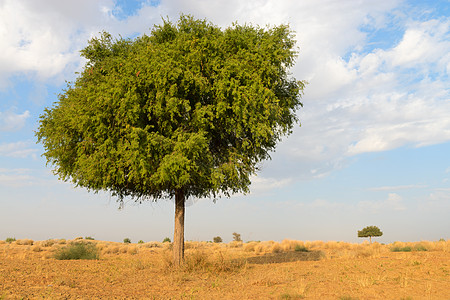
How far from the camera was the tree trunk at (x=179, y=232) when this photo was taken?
16734mm

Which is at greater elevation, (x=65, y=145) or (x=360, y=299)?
(x=65, y=145)

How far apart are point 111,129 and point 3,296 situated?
724cm

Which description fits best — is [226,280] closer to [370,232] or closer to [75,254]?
[75,254]

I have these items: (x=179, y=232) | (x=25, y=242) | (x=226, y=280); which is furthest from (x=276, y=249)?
(x=25, y=242)

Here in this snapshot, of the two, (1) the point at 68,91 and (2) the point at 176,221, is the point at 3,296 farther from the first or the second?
(1) the point at 68,91

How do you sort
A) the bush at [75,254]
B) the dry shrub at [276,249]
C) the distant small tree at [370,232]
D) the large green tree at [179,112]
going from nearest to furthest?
the large green tree at [179,112] → the bush at [75,254] → the dry shrub at [276,249] → the distant small tree at [370,232]

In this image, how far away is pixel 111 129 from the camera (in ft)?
49.6

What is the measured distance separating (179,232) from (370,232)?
35619mm

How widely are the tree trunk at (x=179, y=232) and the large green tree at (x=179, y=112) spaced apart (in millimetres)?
47

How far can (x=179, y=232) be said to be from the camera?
55.8 feet

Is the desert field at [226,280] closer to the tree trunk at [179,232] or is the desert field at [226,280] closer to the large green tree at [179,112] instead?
the tree trunk at [179,232]

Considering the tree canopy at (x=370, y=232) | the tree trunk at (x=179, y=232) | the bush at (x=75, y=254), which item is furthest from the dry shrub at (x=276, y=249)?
the tree canopy at (x=370, y=232)

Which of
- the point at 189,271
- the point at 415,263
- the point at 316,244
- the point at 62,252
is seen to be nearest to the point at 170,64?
the point at 189,271

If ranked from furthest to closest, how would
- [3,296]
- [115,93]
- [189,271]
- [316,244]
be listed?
[316,244] < [189,271] < [115,93] < [3,296]
